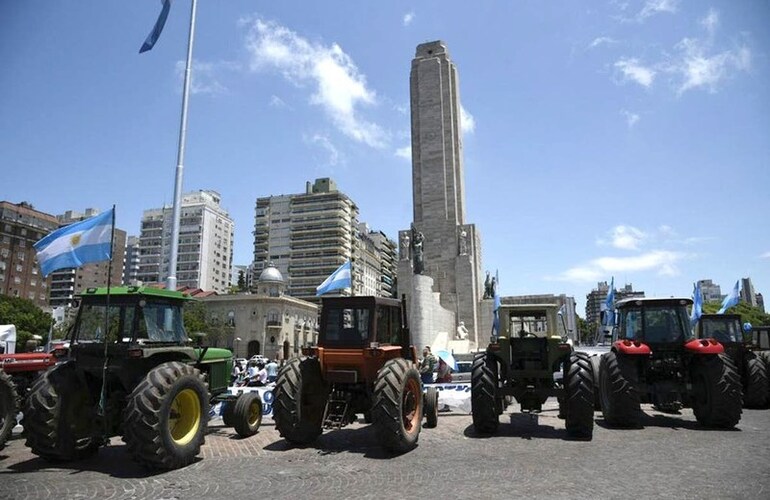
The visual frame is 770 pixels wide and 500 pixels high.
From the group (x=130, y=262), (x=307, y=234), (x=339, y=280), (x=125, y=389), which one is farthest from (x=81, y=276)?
(x=125, y=389)

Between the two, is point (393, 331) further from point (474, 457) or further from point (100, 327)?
point (100, 327)

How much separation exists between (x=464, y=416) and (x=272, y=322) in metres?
47.2

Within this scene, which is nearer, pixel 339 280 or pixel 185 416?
pixel 185 416

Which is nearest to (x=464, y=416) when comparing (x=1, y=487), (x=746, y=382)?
(x=746, y=382)

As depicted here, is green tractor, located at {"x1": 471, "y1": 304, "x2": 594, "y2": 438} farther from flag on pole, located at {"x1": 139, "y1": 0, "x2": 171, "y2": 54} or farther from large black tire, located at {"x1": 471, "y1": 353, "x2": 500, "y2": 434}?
flag on pole, located at {"x1": 139, "y1": 0, "x2": 171, "y2": 54}

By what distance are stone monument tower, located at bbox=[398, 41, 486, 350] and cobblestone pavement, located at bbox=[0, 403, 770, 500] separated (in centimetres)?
2476

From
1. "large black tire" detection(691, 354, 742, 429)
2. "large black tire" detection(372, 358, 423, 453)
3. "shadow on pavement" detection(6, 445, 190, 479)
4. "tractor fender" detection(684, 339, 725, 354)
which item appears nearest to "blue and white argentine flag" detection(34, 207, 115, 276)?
"shadow on pavement" detection(6, 445, 190, 479)

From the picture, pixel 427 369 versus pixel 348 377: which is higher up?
pixel 348 377

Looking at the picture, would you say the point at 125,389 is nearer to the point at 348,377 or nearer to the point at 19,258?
the point at 348,377

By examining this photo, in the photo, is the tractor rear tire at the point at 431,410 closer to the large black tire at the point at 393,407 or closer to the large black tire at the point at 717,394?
the large black tire at the point at 393,407

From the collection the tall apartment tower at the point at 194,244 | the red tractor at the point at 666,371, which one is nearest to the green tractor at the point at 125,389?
the red tractor at the point at 666,371

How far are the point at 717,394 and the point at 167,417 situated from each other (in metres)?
9.00

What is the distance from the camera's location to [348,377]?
24.3 ft

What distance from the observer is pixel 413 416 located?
7465 millimetres
